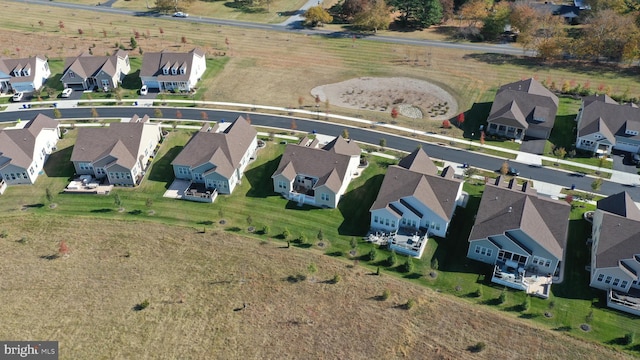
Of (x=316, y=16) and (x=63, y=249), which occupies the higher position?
(x=316, y=16)

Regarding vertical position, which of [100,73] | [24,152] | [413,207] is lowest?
[413,207]

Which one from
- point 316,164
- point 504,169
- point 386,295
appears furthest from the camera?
point 504,169

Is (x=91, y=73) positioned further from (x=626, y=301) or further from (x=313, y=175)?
(x=626, y=301)

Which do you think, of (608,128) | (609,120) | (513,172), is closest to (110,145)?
(513,172)

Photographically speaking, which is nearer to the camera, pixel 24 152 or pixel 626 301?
pixel 626 301

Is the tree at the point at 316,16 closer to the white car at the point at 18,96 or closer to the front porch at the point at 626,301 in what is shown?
the white car at the point at 18,96

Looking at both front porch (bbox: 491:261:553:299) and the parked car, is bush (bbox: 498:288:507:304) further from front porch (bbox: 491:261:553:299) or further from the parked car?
the parked car
